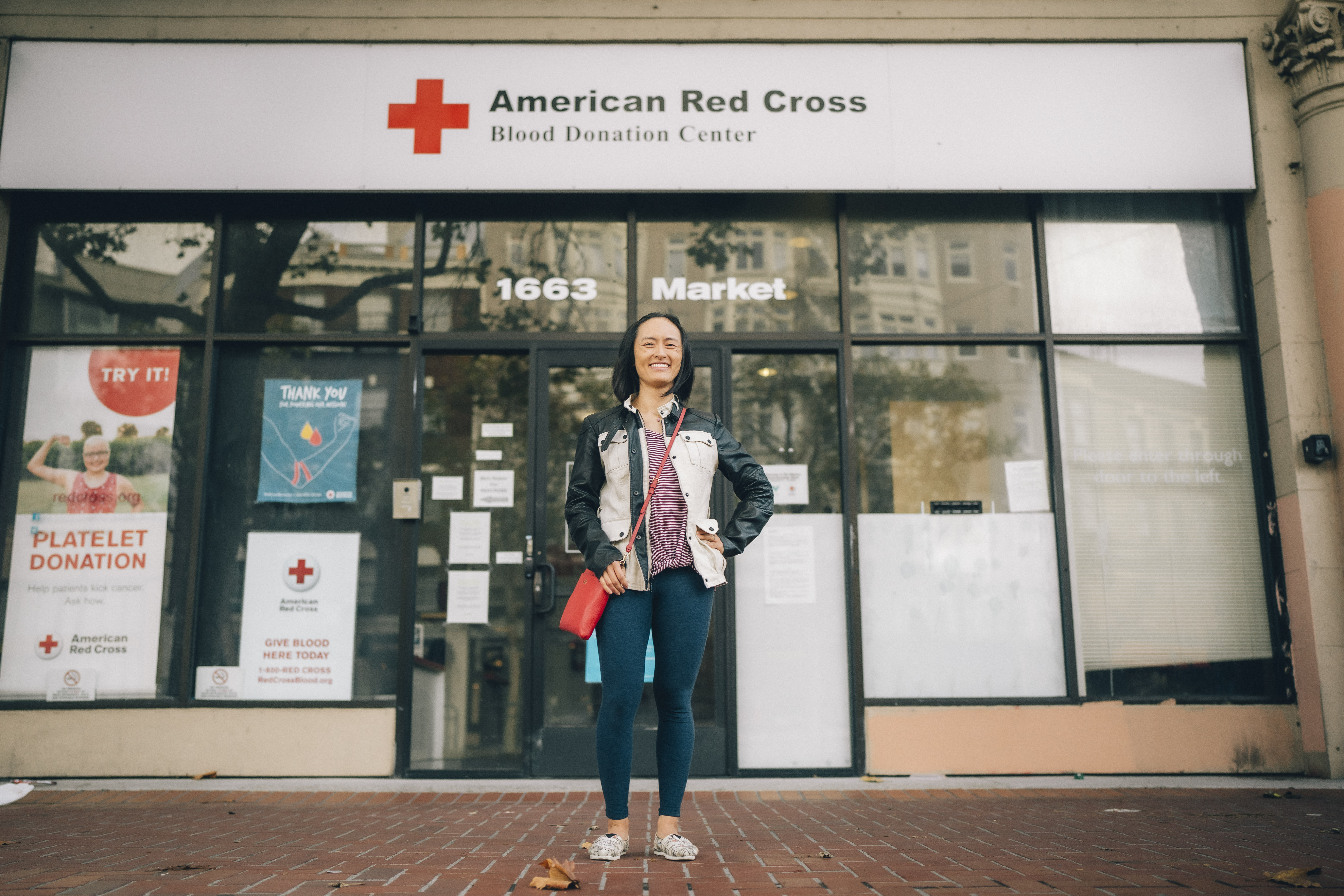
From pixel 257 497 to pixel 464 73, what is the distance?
3.07 meters

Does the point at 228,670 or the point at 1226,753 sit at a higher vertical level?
the point at 228,670

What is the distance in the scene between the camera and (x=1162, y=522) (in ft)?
19.4

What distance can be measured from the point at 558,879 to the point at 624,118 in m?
4.70

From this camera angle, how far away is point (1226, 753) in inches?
218

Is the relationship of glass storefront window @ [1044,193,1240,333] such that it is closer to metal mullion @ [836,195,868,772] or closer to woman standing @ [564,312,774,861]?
metal mullion @ [836,195,868,772]

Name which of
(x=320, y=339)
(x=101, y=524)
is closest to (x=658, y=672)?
(x=320, y=339)

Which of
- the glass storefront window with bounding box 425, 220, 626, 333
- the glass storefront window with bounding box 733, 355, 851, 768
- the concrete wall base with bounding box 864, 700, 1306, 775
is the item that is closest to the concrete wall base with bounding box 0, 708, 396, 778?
the glass storefront window with bounding box 733, 355, 851, 768

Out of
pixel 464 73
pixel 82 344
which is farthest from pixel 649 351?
pixel 82 344

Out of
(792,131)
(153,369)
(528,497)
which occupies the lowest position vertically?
(528,497)

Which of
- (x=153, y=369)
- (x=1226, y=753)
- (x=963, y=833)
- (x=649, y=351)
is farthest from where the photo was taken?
(x=153, y=369)

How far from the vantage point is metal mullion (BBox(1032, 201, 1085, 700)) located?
224 inches

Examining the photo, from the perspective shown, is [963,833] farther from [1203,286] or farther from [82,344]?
[82,344]

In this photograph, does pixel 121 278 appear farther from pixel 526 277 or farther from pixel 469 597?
pixel 469 597

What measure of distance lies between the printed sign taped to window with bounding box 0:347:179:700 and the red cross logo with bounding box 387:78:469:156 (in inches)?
82.9
